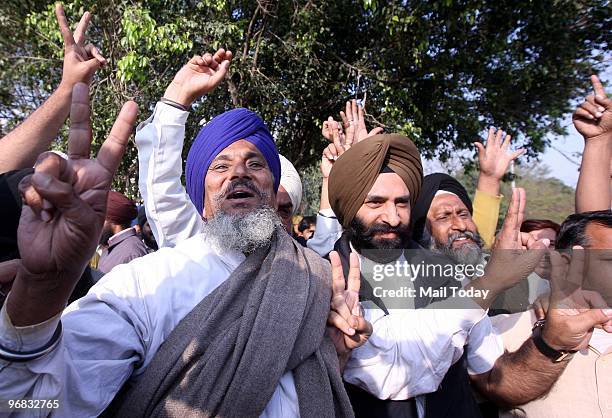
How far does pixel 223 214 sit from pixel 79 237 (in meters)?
0.85

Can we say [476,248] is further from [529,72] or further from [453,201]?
[529,72]

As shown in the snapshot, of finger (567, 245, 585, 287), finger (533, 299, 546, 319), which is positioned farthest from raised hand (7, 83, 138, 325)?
finger (533, 299, 546, 319)

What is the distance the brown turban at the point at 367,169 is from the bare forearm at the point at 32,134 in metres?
1.16

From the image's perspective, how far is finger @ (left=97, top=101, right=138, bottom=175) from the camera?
1.08m

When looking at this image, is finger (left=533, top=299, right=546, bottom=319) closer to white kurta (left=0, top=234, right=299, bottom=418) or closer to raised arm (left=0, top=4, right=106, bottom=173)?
white kurta (left=0, top=234, right=299, bottom=418)

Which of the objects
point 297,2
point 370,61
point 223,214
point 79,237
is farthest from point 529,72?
point 79,237

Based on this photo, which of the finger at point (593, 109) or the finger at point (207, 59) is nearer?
the finger at point (207, 59)

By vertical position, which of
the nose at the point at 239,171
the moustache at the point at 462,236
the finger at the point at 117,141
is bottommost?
the moustache at the point at 462,236

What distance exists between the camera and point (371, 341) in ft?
5.31

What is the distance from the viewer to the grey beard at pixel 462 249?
2271mm

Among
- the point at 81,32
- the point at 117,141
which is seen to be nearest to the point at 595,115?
the point at 117,141

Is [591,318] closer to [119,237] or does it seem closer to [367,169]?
[367,169]

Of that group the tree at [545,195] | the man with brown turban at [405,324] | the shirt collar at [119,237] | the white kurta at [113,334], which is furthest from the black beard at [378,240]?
the tree at [545,195]

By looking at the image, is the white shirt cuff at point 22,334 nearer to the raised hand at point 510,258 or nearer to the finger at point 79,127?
the finger at point 79,127
